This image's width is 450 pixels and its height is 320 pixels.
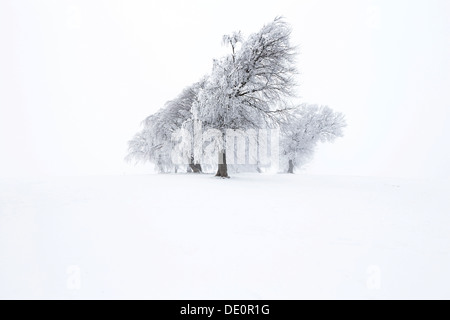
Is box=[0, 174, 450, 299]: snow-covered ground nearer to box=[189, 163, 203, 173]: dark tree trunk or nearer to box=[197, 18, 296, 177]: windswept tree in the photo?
box=[197, 18, 296, 177]: windswept tree

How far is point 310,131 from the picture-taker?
78.9ft

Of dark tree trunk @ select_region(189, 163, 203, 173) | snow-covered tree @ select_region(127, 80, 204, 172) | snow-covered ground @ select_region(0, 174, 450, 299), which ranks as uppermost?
snow-covered tree @ select_region(127, 80, 204, 172)

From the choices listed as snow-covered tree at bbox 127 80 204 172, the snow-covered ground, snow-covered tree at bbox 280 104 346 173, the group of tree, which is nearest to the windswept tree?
the group of tree

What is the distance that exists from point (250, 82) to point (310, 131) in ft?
44.7

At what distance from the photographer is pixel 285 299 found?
9.77 feet

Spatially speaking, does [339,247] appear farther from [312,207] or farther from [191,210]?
[191,210]

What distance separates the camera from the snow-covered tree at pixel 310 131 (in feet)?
77.0

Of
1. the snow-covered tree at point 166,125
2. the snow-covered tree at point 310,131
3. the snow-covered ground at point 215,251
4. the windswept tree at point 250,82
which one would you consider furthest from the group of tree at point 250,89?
the snow-covered tree at point 310,131

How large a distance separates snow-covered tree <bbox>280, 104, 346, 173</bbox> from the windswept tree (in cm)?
1060

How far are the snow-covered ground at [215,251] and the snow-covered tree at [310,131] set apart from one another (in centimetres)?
1823

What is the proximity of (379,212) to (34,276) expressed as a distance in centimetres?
817

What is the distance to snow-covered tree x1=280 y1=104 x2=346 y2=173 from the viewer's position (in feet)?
77.0

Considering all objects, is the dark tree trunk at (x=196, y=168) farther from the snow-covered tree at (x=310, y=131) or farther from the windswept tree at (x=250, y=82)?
the snow-covered tree at (x=310, y=131)
